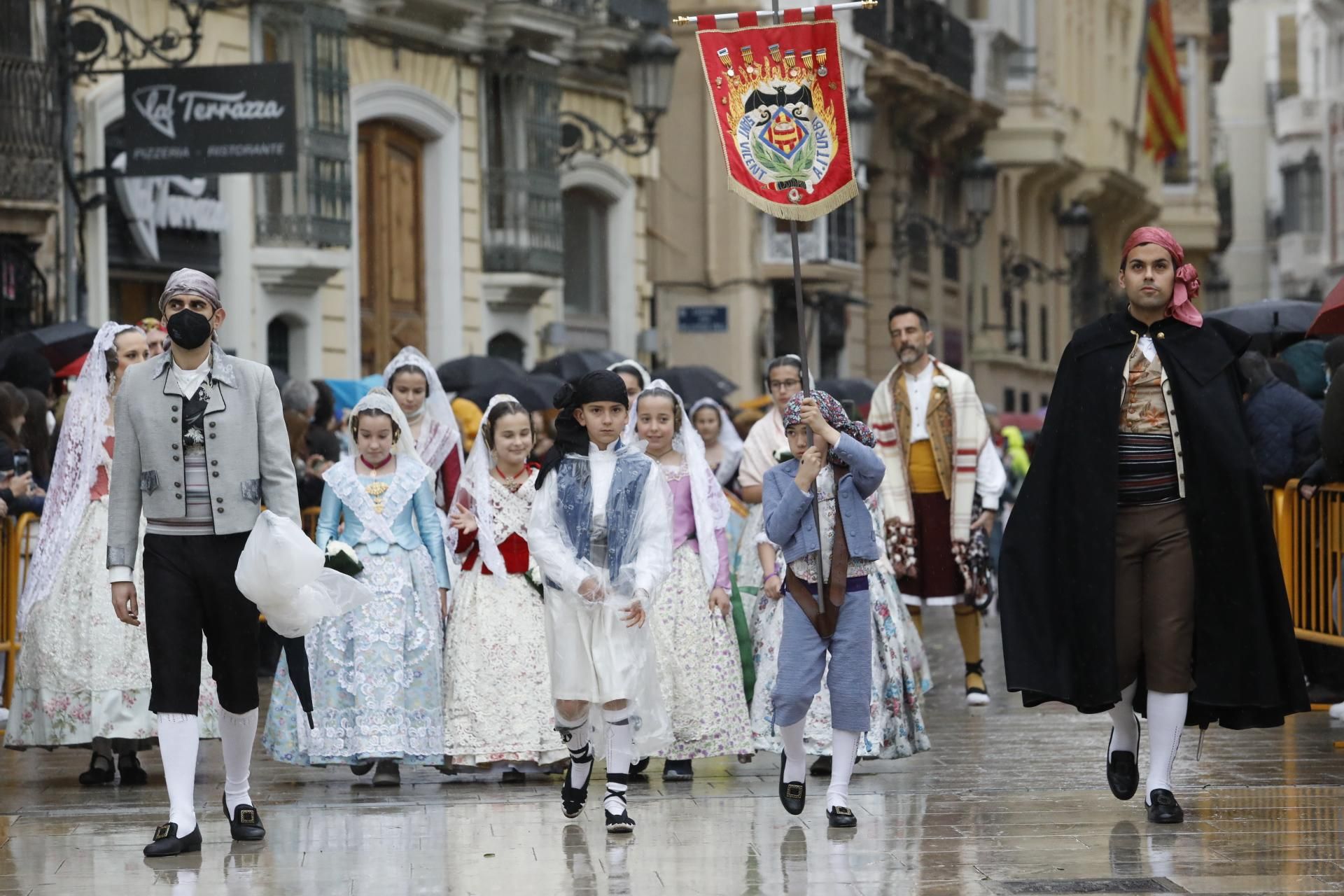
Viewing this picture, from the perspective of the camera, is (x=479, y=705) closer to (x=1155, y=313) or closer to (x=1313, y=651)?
(x=1155, y=313)

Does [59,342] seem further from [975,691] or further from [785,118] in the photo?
[785,118]

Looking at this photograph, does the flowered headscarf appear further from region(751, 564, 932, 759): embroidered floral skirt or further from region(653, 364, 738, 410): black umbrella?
region(653, 364, 738, 410): black umbrella

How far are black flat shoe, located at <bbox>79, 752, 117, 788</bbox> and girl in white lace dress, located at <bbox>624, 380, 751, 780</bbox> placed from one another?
2.31 m

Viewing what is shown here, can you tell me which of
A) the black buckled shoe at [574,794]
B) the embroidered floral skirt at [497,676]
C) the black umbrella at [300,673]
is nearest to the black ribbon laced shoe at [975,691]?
the embroidered floral skirt at [497,676]

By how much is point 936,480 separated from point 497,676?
313 cm

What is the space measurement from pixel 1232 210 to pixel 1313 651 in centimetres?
7499

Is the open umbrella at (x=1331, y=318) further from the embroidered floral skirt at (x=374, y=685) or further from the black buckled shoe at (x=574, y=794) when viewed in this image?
the black buckled shoe at (x=574, y=794)

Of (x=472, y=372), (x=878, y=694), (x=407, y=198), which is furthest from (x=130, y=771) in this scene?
(x=407, y=198)

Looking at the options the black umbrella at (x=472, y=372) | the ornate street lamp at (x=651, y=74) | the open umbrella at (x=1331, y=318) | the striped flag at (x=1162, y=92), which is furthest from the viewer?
the striped flag at (x=1162, y=92)

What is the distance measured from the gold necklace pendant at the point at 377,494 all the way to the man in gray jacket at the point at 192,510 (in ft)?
6.79

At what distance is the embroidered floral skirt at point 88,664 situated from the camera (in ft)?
34.6

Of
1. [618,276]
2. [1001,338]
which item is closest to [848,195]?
[618,276]

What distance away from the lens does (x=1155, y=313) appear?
9.07 meters

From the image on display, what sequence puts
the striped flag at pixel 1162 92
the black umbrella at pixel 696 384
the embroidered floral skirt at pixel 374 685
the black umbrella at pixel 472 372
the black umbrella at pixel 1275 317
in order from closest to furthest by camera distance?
the embroidered floral skirt at pixel 374 685 → the black umbrella at pixel 1275 317 → the black umbrella at pixel 472 372 → the black umbrella at pixel 696 384 → the striped flag at pixel 1162 92
